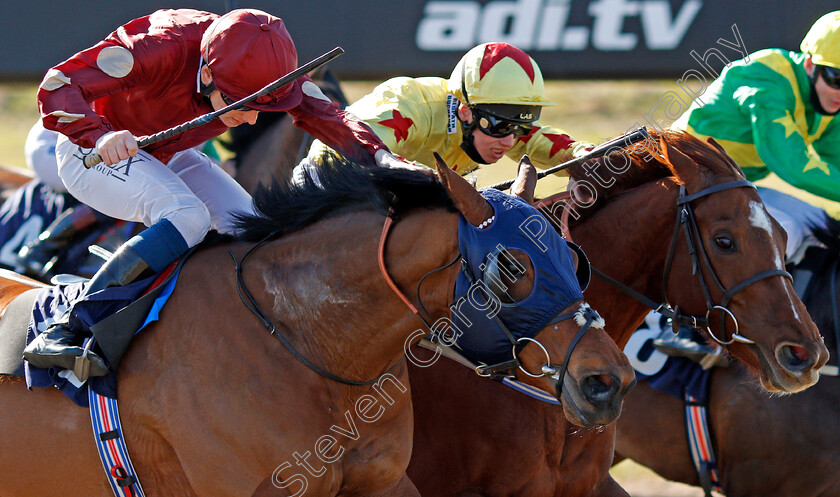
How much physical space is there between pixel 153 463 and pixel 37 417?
433 mm

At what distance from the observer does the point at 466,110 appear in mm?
3926

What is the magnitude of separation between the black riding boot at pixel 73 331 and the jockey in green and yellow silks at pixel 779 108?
108 inches

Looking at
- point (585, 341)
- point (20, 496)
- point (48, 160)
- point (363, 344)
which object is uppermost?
point (585, 341)

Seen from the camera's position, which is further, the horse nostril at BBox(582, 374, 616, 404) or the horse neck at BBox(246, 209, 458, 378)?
the horse neck at BBox(246, 209, 458, 378)

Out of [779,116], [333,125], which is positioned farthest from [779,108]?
[333,125]

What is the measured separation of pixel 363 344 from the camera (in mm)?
2857

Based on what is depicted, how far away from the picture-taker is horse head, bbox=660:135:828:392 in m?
3.33

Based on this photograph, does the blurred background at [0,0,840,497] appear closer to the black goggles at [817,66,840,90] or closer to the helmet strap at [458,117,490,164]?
the black goggles at [817,66,840,90]

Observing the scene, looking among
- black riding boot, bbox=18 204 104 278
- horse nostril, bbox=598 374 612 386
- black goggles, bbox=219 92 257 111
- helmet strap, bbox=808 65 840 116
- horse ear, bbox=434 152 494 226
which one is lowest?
black riding boot, bbox=18 204 104 278

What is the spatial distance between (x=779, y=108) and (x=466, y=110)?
58.5 inches

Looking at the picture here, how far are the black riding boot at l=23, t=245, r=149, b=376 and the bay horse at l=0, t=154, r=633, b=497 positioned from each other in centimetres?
14

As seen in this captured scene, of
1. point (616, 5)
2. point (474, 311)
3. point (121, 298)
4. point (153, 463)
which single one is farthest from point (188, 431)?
point (616, 5)

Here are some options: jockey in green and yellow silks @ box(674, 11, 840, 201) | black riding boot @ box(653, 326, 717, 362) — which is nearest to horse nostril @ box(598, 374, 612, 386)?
black riding boot @ box(653, 326, 717, 362)

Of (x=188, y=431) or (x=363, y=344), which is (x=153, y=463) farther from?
(x=363, y=344)
